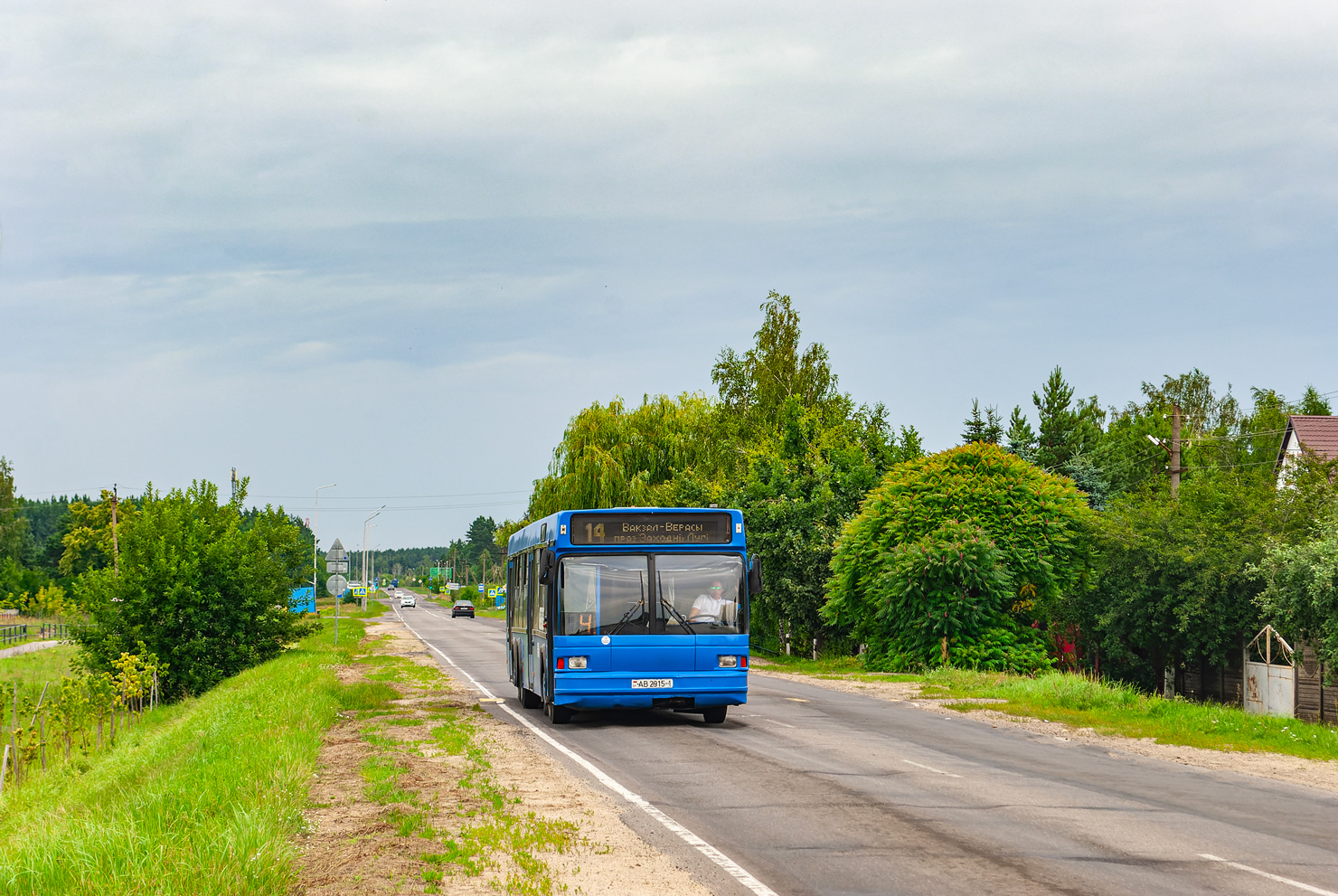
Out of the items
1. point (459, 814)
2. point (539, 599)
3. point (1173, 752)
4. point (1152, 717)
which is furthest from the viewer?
point (1152, 717)

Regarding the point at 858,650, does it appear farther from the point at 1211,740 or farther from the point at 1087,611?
the point at 1211,740

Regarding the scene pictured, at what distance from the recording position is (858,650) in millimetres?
41094

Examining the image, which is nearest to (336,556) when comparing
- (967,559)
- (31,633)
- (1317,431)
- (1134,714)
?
(967,559)

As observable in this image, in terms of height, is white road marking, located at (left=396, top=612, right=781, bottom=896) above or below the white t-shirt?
below

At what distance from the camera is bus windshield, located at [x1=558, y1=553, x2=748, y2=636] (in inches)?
674

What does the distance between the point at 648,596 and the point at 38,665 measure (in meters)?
42.5

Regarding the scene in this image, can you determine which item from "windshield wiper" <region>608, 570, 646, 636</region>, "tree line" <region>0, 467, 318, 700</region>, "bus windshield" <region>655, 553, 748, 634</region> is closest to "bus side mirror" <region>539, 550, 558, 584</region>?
"windshield wiper" <region>608, 570, 646, 636</region>

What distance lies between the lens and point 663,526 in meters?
17.7

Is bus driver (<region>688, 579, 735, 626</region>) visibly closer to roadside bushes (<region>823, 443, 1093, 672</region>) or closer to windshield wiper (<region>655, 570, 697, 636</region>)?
windshield wiper (<region>655, 570, 697, 636</region>)

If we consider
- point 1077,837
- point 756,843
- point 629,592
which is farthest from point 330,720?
point 1077,837

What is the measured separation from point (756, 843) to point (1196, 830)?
11.9ft

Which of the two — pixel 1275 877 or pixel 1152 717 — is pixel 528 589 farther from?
pixel 1275 877

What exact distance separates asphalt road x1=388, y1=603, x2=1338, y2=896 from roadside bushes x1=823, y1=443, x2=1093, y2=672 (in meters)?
14.0

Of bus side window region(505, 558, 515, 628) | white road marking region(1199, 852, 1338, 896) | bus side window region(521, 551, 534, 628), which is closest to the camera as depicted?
white road marking region(1199, 852, 1338, 896)
